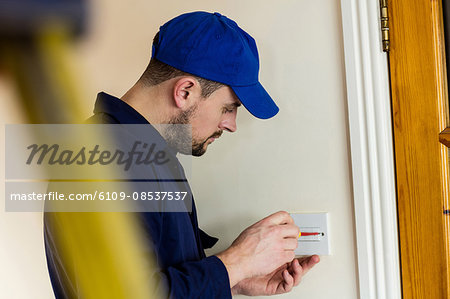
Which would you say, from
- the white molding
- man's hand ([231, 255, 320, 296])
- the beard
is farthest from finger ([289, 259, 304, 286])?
the beard

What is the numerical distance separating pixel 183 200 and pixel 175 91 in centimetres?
18

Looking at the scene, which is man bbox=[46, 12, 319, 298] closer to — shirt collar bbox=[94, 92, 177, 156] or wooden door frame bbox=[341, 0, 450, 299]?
shirt collar bbox=[94, 92, 177, 156]

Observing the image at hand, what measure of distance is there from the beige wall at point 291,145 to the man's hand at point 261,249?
118mm

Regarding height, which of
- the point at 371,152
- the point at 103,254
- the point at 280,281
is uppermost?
the point at 371,152

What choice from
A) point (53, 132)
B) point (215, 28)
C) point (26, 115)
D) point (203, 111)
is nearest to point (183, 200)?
point (203, 111)

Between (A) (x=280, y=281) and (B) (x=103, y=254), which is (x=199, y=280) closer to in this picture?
(B) (x=103, y=254)

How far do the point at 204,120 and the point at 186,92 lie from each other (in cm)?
6

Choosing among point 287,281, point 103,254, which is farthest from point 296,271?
point 103,254

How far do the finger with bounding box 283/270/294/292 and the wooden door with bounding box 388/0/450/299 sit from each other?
199 millimetres

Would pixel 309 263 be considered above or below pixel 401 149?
below

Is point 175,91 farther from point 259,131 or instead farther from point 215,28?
point 259,131

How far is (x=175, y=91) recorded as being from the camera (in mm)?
803

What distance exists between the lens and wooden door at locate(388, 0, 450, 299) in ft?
2.70

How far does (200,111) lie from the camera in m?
0.82
